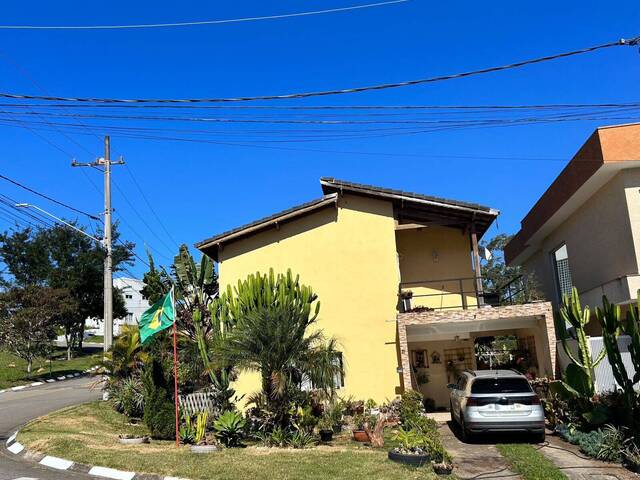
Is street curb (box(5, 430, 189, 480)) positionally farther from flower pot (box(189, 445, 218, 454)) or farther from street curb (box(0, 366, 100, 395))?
street curb (box(0, 366, 100, 395))

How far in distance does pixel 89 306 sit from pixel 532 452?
44.6m

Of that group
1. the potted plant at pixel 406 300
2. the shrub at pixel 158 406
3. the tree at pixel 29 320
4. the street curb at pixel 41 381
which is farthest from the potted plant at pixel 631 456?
the tree at pixel 29 320

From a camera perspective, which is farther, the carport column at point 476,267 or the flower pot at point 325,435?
the carport column at point 476,267

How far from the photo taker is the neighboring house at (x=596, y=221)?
15.7m

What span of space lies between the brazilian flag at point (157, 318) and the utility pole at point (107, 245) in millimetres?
7076

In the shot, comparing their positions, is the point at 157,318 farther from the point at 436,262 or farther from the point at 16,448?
the point at 436,262

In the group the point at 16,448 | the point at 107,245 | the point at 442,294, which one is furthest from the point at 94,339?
the point at 16,448

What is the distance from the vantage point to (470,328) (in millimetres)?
19391

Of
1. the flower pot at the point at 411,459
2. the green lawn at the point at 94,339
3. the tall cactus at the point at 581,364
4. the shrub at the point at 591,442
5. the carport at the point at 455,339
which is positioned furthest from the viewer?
the green lawn at the point at 94,339

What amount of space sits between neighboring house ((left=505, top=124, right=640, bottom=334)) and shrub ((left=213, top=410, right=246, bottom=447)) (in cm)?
1099

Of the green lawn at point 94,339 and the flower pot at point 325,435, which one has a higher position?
the green lawn at point 94,339

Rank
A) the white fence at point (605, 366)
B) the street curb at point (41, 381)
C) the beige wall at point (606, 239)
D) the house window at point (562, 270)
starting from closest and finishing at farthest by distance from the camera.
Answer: the white fence at point (605, 366), the beige wall at point (606, 239), the house window at point (562, 270), the street curb at point (41, 381)

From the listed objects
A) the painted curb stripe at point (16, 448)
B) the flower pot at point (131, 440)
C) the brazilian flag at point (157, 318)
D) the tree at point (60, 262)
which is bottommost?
the flower pot at point (131, 440)

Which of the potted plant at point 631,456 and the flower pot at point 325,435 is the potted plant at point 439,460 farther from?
the flower pot at point 325,435
